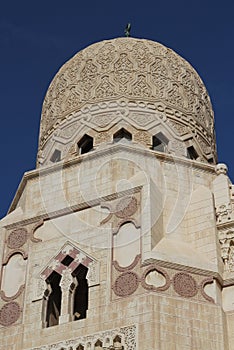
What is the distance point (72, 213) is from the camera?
13336mm

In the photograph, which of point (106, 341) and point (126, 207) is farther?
point (126, 207)

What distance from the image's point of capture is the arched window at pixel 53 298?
12.5 m

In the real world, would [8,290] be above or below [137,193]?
below

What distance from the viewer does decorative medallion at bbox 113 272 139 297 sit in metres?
11.9

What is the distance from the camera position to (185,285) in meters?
12.0

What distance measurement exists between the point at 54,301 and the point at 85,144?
13.1ft

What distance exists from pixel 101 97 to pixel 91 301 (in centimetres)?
527

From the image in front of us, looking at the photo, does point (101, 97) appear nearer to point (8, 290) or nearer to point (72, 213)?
point (72, 213)

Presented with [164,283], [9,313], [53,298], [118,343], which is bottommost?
[118,343]

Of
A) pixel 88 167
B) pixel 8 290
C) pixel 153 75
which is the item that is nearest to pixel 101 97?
pixel 153 75

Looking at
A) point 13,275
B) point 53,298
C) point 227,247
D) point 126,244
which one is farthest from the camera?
point 13,275

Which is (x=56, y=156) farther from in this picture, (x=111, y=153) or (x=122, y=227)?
(x=122, y=227)

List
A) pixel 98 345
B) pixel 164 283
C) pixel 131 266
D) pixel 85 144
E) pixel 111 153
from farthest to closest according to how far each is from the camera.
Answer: pixel 85 144 < pixel 111 153 < pixel 131 266 < pixel 164 283 < pixel 98 345

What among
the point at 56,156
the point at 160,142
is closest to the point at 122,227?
the point at 160,142
